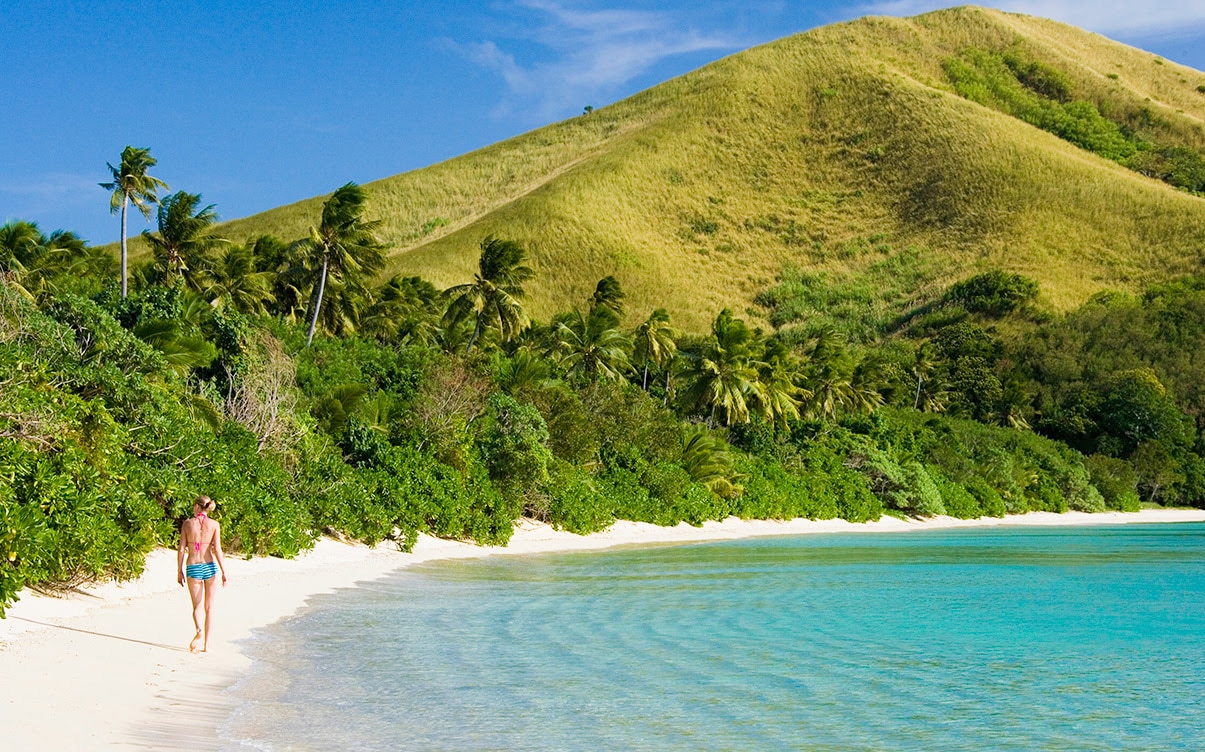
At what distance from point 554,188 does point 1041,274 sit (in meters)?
45.9

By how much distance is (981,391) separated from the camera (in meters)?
73.6

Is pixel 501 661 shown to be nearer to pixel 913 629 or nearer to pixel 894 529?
pixel 913 629

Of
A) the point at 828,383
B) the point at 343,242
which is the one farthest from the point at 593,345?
the point at 828,383

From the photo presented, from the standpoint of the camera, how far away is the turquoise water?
26.2ft

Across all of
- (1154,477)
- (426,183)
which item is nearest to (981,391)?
(1154,477)

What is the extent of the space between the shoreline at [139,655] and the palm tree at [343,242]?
2360 cm

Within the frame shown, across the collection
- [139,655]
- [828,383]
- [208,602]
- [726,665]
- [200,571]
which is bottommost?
[726,665]

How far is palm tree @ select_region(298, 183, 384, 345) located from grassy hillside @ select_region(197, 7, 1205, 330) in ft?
156

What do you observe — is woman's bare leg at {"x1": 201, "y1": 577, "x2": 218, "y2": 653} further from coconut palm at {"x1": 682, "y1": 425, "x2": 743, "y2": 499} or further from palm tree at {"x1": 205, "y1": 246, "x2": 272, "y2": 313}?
palm tree at {"x1": 205, "y1": 246, "x2": 272, "y2": 313}

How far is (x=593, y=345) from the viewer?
1772 inches

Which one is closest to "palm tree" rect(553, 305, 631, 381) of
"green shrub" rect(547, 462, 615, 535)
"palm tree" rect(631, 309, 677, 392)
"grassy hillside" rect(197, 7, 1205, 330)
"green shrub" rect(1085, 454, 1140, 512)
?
"palm tree" rect(631, 309, 677, 392)

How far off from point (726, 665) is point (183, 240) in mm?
35894

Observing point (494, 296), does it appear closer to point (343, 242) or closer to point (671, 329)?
point (343, 242)

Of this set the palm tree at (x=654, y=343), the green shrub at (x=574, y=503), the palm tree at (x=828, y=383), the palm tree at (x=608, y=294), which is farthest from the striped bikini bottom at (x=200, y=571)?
the palm tree at (x=608, y=294)
